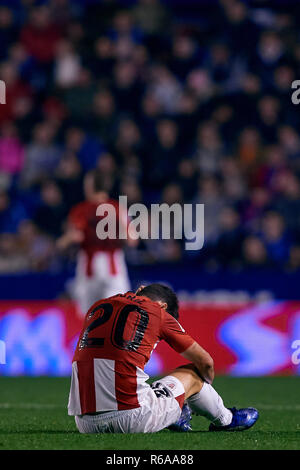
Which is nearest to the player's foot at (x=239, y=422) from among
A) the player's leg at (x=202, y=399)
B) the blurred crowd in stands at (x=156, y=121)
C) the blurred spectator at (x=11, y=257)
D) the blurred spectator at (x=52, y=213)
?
the player's leg at (x=202, y=399)

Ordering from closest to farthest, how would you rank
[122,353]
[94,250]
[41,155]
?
[122,353] → [94,250] → [41,155]

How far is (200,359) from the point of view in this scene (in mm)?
5340

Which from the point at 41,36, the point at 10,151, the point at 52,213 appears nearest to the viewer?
the point at 52,213

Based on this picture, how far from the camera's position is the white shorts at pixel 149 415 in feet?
17.4

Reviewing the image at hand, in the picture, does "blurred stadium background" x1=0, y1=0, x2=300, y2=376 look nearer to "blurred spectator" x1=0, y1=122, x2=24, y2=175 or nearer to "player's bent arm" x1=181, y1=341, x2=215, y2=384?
"blurred spectator" x1=0, y1=122, x2=24, y2=175

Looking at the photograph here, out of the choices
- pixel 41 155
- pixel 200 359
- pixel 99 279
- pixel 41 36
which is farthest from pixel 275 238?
pixel 200 359

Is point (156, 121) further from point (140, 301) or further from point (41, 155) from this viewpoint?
point (140, 301)

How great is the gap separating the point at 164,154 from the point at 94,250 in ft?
10.8

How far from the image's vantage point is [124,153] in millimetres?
13031

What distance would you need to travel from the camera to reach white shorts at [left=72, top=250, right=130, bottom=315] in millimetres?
10039

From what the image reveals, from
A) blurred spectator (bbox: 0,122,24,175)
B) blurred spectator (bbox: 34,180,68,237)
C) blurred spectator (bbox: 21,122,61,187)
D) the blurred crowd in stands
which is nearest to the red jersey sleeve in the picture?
the blurred crowd in stands

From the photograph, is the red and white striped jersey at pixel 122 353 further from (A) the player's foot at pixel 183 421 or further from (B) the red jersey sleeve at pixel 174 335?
(A) the player's foot at pixel 183 421

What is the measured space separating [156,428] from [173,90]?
360 inches

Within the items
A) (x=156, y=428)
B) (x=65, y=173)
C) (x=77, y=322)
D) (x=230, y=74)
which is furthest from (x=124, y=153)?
(x=156, y=428)
